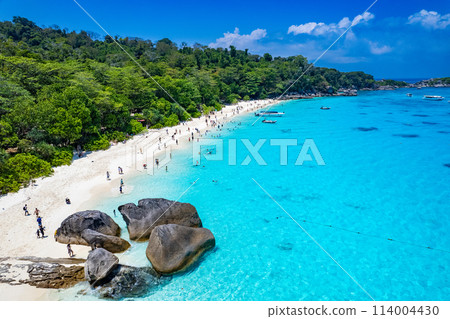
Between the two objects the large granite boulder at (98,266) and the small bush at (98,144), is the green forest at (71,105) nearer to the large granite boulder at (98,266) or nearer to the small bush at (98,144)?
the small bush at (98,144)

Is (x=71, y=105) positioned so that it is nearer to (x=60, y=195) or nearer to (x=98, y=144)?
(x=98, y=144)

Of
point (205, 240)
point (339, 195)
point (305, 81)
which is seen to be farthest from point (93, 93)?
point (305, 81)

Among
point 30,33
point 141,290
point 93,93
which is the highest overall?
point 30,33

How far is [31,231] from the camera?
58.9ft

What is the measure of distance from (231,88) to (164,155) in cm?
5666

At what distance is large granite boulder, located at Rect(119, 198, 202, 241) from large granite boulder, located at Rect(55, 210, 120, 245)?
1529 mm

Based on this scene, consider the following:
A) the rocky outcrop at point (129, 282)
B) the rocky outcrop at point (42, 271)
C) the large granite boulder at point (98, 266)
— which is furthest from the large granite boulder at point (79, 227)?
the rocky outcrop at point (129, 282)

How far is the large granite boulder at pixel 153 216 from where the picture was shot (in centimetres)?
1784

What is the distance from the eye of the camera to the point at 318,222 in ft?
66.8

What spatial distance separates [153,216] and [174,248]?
379 centimetres

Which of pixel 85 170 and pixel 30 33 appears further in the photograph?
pixel 30 33
